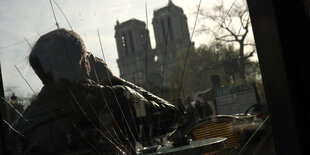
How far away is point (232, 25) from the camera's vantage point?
0.83 metres

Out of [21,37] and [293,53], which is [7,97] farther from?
[293,53]

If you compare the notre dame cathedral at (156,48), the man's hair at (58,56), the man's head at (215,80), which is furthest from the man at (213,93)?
the man's hair at (58,56)

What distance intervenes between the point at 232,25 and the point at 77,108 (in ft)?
1.93

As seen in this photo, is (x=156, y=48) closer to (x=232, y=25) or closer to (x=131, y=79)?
(x=131, y=79)

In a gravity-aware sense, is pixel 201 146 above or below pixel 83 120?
below

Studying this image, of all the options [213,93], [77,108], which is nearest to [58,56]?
[77,108]

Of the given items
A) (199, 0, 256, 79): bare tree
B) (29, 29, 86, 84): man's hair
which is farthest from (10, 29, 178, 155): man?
(199, 0, 256, 79): bare tree

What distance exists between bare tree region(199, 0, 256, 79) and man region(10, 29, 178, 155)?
249 millimetres

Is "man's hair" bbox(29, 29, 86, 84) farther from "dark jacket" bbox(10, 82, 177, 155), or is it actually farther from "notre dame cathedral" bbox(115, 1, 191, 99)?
"notre dame cathedral" bbox(115, 1, 191, 99)

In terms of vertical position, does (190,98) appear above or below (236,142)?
above

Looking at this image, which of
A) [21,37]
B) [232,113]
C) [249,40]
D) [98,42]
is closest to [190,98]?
[232,113]

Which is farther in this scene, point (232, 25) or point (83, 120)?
point (83, 120)

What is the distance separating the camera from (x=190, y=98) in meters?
0.89

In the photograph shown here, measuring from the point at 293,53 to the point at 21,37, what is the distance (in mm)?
930
